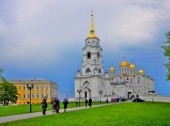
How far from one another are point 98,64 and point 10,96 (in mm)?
36267

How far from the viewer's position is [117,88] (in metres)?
154

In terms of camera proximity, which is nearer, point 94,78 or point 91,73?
point 94,78

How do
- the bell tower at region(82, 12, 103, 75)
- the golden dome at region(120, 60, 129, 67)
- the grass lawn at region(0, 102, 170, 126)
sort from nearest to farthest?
1. the grass lawn at region(0, 102, 170, 126)
2. the bell tower at region(82, 12, 103, 75)
3. the golden dome at region(120, 60, 129, 67)

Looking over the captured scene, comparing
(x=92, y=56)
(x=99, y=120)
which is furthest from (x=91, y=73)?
(x=99, y=120)

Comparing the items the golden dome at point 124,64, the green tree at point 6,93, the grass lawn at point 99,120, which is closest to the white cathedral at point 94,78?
the golden dome at point 124,64

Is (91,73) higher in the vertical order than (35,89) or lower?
higher

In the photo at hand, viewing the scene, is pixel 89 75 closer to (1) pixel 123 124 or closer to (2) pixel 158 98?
(2) pixel 158 98

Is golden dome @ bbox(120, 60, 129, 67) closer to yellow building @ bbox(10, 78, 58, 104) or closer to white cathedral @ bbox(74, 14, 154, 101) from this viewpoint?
white cathedral @ bbox(74, 14, 154, 101)

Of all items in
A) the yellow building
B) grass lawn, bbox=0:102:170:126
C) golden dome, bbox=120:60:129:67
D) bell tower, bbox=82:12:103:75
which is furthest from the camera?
the yellow building

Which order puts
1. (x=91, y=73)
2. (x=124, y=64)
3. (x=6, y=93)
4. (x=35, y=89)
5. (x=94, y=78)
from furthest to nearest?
1. (x=35, y=89)
2. (x=124, y=64)
3. (x=91, y=73)
4. (x=94, y=78)
5. (x=6, y=93)

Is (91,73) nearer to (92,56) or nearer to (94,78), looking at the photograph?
(94,78)

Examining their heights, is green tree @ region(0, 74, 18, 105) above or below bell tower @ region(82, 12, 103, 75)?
below

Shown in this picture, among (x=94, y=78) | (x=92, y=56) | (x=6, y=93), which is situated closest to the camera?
(x=6, y=93)

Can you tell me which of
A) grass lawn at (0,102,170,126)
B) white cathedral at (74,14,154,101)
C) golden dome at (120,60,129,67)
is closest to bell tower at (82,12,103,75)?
white cathedral at (74,14,154,101)
